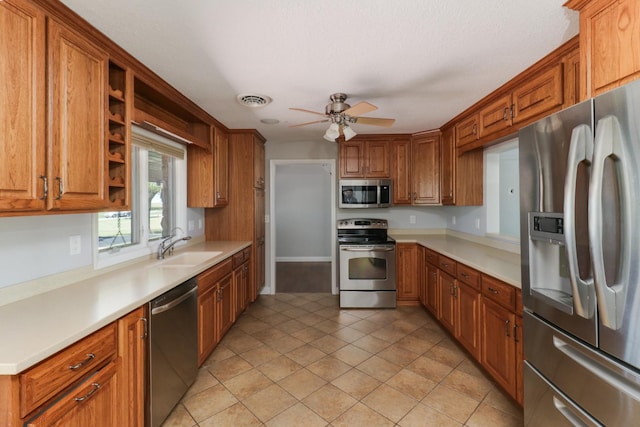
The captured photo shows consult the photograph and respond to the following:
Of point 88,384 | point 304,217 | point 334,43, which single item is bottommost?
point 88,384

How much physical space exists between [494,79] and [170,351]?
9.86 ft

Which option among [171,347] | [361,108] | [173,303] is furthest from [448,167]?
[171,347]

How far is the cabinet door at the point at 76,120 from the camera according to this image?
1337 mm

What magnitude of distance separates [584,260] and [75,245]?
265cm

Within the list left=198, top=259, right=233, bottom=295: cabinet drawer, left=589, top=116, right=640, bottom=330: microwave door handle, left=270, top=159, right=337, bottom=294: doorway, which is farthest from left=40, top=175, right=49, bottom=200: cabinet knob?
left=270, top=159, right=337, bottom=294: doorway

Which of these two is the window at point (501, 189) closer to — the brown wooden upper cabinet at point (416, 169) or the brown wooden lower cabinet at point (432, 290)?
the brown wooden upper cabinet at point (416, 169)

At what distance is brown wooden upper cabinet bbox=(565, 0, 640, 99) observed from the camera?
114cm

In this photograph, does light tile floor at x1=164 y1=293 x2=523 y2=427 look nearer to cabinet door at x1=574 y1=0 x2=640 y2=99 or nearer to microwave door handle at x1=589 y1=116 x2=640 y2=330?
microwave door handle at x1=589 y1=116 x2=640 y2=330

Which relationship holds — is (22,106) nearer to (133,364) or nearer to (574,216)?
(133,364)

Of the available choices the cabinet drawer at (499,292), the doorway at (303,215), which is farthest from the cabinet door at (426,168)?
the doorway at (303,215)

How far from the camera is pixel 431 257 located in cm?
334

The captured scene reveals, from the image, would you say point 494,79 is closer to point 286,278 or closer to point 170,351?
point 170,351

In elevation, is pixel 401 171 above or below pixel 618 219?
above

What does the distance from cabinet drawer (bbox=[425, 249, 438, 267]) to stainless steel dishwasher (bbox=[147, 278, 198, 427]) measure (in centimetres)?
250
